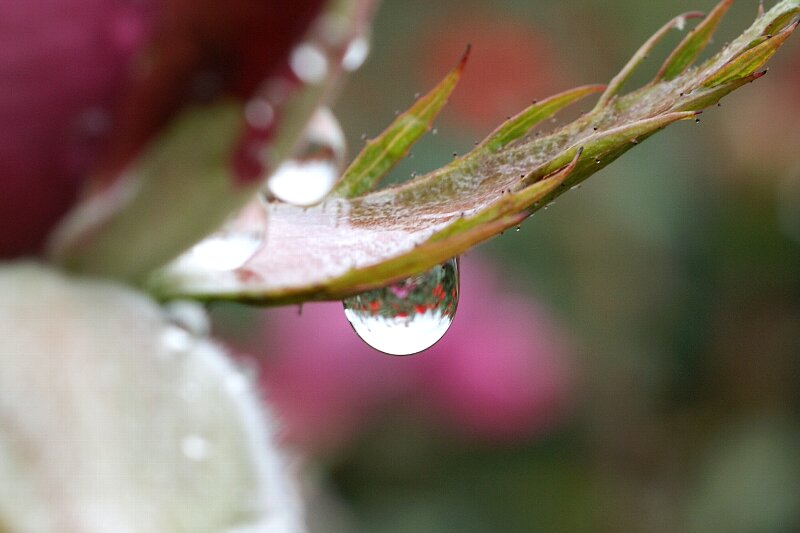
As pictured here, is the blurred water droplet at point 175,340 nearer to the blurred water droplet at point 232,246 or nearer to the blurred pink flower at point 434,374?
the blurred water droplet at point 232,246

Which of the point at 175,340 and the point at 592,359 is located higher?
the point at 592,359

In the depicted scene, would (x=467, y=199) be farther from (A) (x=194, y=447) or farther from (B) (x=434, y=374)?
(B) (x=434, y=374)

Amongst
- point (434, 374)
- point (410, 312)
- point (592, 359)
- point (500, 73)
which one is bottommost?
point (410, 312)

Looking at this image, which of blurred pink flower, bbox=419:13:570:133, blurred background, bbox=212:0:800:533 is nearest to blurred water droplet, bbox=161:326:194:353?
blurred background, bbox=212:0:800:533

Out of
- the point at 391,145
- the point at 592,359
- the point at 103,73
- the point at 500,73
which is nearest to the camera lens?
the point at 103,73

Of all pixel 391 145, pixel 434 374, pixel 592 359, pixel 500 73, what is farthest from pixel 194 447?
pixel 500 73

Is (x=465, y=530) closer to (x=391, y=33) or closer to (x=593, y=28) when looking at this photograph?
(x=593, y=28)

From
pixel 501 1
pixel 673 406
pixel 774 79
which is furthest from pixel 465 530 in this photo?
pixel 501 1

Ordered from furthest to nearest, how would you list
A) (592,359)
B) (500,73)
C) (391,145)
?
(500,73) → (592,359) → (391,145)

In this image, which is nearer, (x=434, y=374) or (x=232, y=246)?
(x=232, y=246)
